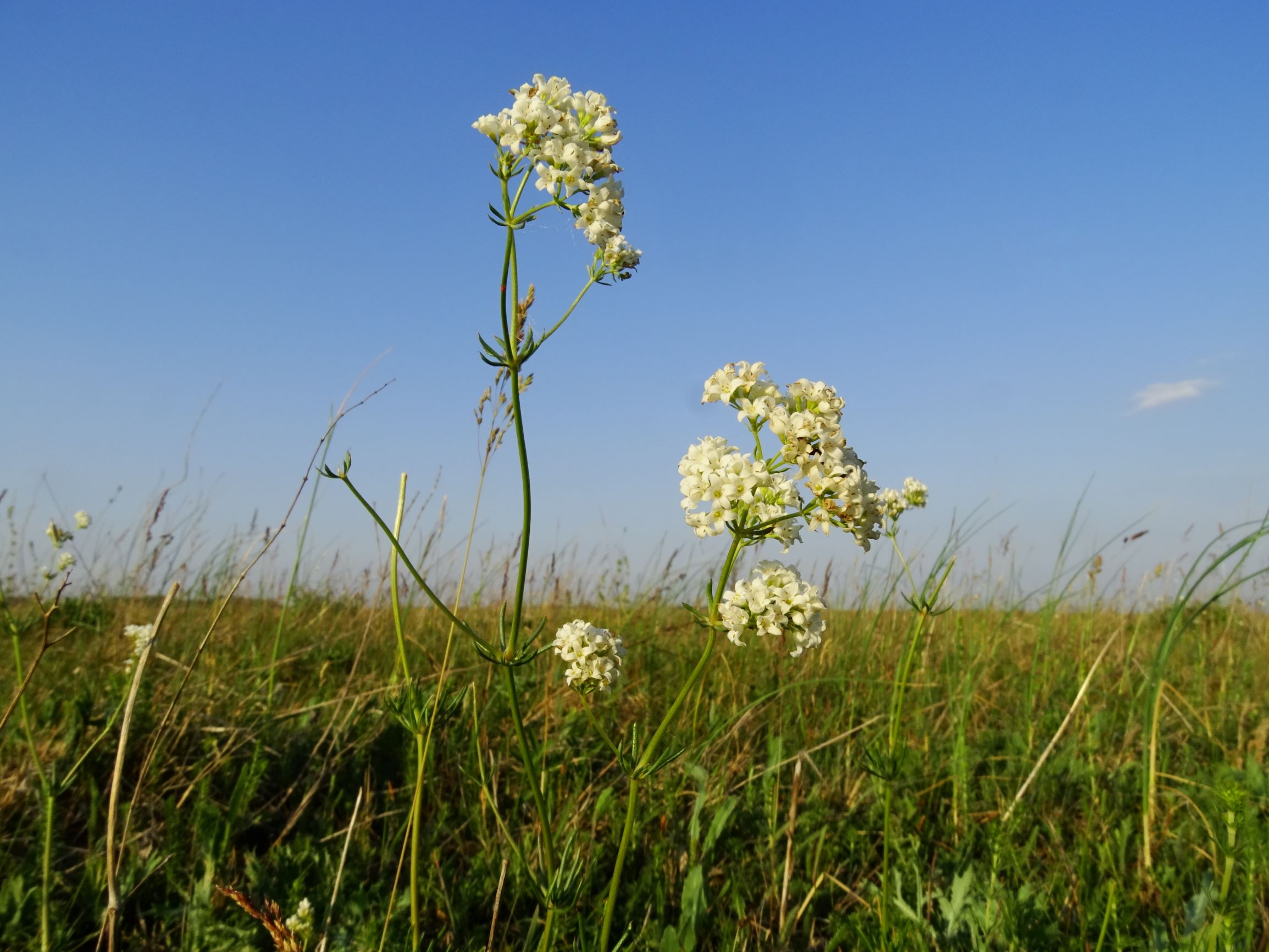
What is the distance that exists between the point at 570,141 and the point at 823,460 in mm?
1166

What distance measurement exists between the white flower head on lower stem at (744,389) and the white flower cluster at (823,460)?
1cm

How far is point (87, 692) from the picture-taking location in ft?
12.9

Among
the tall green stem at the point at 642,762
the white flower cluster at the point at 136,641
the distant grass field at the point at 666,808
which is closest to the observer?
the tall green stem at the point at 642,762

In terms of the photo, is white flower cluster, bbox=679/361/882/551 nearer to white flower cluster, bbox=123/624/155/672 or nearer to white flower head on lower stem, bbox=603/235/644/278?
white flower head on lower stem, bbox=603/235/644/278

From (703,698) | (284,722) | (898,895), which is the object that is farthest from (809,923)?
(284,722)

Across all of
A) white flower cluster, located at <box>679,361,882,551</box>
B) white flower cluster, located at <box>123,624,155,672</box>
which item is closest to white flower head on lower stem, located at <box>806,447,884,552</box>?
white flower cluster, located at <box>679,361,882,551</box>

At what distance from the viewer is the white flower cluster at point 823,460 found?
6.99 feet

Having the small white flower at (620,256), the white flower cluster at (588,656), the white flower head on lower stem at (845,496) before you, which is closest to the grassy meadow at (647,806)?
the white flower cluster at (588,656)

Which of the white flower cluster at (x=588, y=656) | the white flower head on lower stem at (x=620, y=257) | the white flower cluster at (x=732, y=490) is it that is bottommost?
the white flower cluster at (x=588, y=656)

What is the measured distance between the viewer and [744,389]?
2.35m

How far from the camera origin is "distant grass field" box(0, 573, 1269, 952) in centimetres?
279

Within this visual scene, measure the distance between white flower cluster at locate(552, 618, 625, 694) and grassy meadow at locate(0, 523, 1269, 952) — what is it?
0.40 metres

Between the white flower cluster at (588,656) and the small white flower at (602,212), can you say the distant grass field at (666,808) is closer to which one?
the white flower cluster at (588,656)

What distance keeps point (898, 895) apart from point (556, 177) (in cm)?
256
